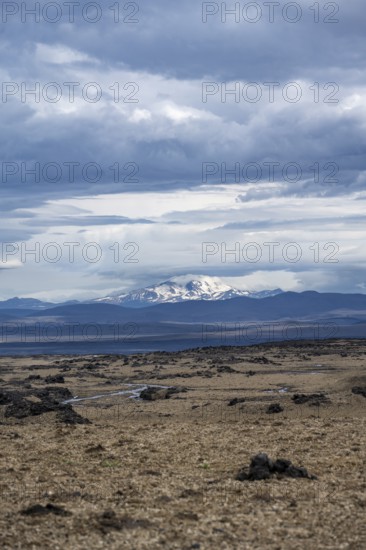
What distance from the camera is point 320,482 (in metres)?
20.7

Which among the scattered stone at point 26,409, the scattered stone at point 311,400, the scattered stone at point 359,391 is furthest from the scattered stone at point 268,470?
the scattered stone at point 359,391

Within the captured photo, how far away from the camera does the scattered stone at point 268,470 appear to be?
69.1 ft

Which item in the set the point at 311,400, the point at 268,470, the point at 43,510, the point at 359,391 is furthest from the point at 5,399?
the point at 43,510

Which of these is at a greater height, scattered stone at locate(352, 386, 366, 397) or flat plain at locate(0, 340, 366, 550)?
flat plain at locate(0, 340, 366, 550)

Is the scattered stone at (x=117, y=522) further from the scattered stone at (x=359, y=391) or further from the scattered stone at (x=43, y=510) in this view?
the scattered stone at (x=359, y=391)

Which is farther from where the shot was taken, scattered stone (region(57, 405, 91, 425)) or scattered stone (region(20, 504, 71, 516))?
scattered stone (region(57, 405, 91, 425))

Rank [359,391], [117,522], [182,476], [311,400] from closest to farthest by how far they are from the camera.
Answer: [117,522] < [182,476] < [311,400] < [359,391]

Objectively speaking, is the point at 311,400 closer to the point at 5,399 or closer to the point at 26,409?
the point at 26,409

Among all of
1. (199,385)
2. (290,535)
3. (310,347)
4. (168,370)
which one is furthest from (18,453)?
(310,347)

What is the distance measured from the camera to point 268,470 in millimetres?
21422

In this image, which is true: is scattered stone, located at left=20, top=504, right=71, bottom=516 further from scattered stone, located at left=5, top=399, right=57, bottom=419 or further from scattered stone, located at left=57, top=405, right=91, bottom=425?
scattered stone, located at left=5, top=399, right=57, bottom=419

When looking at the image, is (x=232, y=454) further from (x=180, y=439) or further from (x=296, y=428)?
(x=296, y=428)

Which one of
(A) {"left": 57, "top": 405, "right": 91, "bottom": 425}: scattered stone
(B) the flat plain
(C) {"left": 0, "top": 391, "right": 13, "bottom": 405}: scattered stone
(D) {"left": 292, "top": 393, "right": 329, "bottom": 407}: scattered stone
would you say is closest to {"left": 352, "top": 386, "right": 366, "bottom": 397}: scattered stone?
(B) the flat plain

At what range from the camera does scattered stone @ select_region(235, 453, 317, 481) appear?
2106 centimetres
